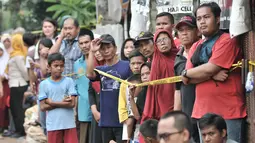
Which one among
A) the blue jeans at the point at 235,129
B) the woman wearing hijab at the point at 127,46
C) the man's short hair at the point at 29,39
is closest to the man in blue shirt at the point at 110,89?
the woman wearing hijab at the point at 127,46

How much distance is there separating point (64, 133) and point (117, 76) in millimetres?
1329

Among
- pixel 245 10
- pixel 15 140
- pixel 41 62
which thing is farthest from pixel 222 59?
pixel 15 140

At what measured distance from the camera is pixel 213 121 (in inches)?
270

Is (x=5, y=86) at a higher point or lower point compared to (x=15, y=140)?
higher

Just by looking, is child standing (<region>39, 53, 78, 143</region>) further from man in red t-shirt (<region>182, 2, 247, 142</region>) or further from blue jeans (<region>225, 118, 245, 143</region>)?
blue jeans (<region>225, 118, 245, 143</region>)

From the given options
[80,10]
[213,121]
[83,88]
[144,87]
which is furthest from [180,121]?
[80,10]

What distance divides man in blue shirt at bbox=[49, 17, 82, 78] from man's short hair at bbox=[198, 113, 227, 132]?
14.5ft

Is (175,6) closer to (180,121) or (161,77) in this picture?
(161,77)

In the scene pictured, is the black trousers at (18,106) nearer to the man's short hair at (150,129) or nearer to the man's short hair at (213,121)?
the man's short hair at (150,129)

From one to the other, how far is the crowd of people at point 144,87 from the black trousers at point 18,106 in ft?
6.13

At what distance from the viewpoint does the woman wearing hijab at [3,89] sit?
1552cm

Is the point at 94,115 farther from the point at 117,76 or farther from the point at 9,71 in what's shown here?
the point at 9,71

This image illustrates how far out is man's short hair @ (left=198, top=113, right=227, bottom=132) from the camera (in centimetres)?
685

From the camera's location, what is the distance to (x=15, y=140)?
590 inches
